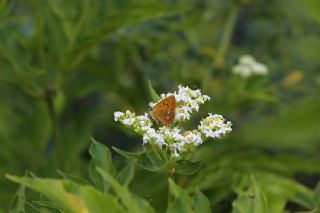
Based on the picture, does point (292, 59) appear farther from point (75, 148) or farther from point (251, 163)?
point (75, 148)

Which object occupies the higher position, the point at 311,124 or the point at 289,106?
the point at 289,106

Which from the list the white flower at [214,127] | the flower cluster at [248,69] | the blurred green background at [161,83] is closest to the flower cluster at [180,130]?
the white flower at [214,127]

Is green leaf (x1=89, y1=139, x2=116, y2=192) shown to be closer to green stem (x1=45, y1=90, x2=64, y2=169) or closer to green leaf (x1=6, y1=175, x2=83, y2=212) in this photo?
green leaf (x1=6, y1=175, x2=83, y2=212)

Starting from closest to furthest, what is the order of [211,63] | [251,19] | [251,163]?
[251,163] → [211,63] → [251,19]

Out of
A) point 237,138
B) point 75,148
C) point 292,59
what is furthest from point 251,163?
point 292,59

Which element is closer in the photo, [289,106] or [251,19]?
[289,106]

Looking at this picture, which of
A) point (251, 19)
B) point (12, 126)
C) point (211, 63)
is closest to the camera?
point (211, 63)

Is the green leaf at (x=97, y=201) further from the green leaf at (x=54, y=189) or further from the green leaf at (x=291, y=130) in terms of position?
the green leaf at (x=291, y=130)

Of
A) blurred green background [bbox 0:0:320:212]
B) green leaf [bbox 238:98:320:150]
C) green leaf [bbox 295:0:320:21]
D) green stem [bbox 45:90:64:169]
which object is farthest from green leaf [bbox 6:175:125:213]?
green leaf [bbox 238:98:320:150]

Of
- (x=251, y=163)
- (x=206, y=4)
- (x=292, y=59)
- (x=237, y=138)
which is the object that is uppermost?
(x=206, y=4)
